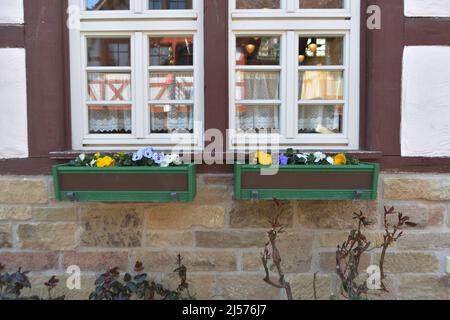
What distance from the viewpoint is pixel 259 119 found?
9.32 feet

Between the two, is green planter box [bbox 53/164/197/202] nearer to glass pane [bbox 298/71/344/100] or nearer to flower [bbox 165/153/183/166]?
flower [bbox 165/153/183/166]

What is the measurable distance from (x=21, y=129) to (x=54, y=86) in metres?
0.38

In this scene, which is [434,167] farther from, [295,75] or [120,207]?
[120,207]

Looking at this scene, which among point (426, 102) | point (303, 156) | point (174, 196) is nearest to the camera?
point (174, 196)

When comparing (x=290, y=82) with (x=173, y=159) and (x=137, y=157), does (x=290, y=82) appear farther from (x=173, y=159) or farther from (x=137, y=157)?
(x=137, y=157)

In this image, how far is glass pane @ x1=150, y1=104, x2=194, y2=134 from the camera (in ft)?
9.29

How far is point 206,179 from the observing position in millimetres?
2697

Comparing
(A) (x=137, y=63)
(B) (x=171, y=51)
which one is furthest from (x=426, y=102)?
(A) (x=137, y=63)

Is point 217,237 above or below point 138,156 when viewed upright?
below

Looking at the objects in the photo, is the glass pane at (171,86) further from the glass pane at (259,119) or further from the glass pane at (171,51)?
the glass pane at (259,119)

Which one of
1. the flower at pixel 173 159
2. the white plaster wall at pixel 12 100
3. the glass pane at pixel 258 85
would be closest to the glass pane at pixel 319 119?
the glass pane at pixel 258 85

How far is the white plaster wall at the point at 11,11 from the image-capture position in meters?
2.64

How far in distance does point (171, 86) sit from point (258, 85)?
0.63 m

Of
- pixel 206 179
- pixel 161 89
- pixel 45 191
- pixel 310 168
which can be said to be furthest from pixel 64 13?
pixel 310 168
